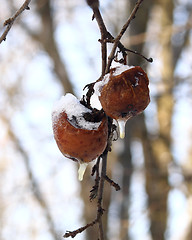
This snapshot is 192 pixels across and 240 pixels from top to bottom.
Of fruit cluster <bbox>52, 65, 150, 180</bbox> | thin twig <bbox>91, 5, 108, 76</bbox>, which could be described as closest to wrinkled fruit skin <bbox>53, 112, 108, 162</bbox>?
fruit cluster <bbox>52, 65, 150, 180</bbox>

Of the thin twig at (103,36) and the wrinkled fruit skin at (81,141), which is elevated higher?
the thin twig at (103,36)

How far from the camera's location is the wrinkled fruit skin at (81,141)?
67 cm

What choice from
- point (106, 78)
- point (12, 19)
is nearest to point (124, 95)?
point (106, 78)

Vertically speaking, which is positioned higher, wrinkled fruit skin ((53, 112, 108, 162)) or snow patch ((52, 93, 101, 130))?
snow patch ((52, 93, 101, 130))

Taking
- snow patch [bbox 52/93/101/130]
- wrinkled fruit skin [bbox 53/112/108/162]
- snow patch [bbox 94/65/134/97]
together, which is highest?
snow patch [bbox 94/65/134/97]

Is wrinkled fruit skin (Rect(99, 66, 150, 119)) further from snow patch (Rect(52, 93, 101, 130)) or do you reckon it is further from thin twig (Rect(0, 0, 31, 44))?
thin twig (Rect(0, 0, 31, 44))

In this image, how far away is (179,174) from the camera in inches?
117

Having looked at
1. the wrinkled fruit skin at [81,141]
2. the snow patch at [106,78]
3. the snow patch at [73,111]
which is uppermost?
the snow patch at [106,78]

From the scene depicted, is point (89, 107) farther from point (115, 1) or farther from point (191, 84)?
point (115, 1)

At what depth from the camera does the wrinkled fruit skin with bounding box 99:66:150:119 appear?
65 centimetres

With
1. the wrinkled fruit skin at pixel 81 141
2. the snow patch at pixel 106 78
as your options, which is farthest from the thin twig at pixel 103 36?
the wrinkled fruit skin at pixel 81 141

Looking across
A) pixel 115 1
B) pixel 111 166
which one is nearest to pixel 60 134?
pixel 111 166

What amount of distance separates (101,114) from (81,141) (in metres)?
0.07

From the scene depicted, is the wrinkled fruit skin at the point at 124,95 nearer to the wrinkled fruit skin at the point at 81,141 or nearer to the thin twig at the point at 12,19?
the wrinkled fruit skin at the point at 81,141
